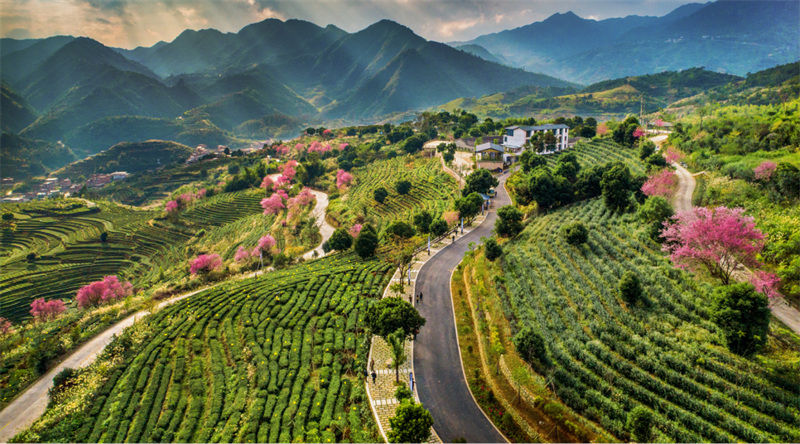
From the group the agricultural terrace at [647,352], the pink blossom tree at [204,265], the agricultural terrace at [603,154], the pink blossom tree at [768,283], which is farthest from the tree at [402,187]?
the pink blossom tree at [768,283]

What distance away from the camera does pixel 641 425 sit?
16.8m

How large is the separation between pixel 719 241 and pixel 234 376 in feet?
115

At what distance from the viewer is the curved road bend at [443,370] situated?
2091 centimetres

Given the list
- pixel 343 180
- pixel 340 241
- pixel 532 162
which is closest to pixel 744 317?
pixel 340 241

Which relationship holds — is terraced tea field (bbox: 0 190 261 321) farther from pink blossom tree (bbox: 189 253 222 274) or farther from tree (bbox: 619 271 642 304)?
tree (bbox: 619 271 642 304)

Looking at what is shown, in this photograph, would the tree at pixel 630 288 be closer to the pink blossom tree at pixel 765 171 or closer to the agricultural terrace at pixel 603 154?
the pink blossom tree at pixel 765 171

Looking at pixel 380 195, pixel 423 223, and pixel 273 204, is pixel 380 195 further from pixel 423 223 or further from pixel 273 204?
pixel 273 204

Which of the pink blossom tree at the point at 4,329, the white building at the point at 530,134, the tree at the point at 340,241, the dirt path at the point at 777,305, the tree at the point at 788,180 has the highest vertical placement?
the white building at the point at 530,134

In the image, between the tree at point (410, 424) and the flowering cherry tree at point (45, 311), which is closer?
the tree at point (410, 424)

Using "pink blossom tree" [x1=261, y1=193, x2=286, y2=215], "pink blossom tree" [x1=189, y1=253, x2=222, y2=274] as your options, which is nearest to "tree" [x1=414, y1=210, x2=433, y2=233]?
"pink blossom tree" [x1=189, y1=253, x2=222, y2=274]

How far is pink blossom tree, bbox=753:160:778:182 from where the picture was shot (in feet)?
98.6

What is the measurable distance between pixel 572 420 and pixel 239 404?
830 inches

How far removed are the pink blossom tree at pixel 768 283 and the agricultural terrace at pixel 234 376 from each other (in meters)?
24.6

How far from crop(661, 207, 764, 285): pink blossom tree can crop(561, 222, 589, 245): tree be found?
815cm
